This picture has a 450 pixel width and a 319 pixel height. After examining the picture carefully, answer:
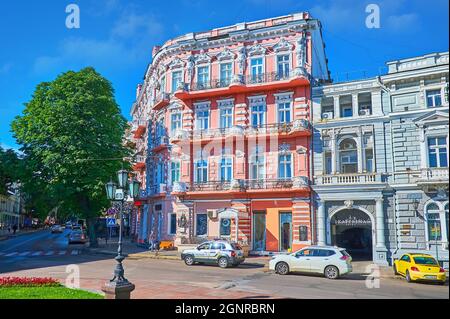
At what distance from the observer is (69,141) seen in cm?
3116

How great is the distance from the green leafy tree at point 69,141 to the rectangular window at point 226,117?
9.72 m

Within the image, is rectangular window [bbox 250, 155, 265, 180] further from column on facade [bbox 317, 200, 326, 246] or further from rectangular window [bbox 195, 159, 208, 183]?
column on facade [bbox 317, 200, 326, 246]

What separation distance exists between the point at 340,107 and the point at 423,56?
6.18m

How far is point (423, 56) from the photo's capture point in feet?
80.6

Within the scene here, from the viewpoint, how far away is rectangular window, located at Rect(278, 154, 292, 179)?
2928cm

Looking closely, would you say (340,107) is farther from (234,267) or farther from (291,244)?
(234,267)

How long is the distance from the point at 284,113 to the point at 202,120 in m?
6.94

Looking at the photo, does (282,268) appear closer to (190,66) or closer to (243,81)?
(243,81)

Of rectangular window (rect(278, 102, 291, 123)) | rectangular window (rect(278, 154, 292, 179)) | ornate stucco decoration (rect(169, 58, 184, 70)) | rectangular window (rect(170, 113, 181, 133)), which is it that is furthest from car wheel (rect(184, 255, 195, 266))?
ornate stucco decoration (rect(169, 58, 184, 70))

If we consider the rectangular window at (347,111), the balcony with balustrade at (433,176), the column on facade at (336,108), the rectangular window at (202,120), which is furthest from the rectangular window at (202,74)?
the balcony with balustrade at (433,176)

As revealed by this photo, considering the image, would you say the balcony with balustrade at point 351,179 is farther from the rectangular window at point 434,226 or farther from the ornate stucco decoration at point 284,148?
the rectangular window at point 434,226

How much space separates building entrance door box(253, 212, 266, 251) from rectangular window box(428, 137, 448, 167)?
11977 millimetres

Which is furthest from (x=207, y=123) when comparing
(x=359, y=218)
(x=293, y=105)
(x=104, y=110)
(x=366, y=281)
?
(x=366, y=281)
